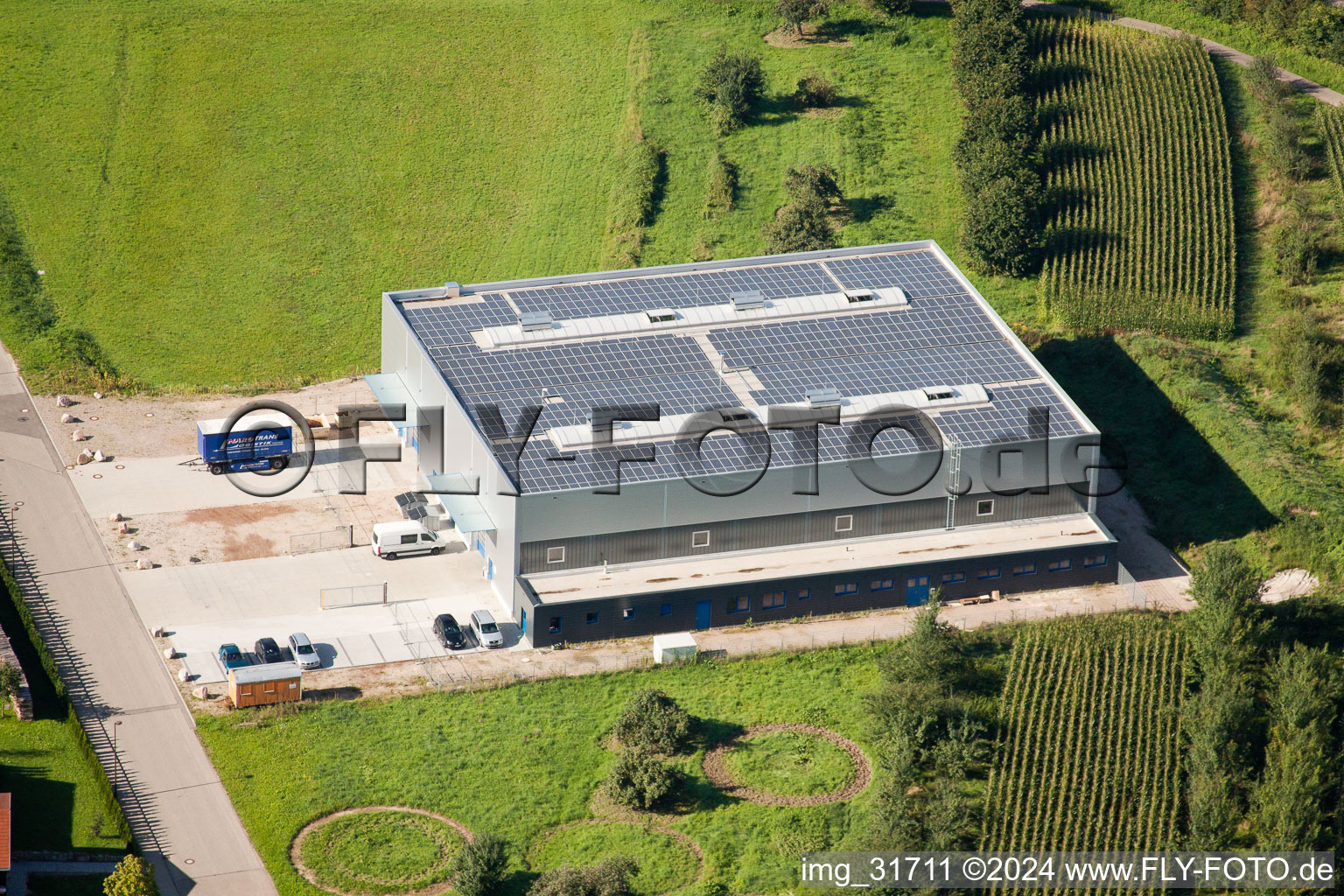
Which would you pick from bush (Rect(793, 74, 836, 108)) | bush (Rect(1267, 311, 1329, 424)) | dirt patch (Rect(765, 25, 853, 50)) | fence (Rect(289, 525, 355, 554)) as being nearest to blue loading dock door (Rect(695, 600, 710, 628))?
fence (Rect(289, 525, 355, 554))

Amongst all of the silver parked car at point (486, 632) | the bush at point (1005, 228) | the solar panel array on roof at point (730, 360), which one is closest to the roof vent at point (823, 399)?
the solar panel array on roof at point (730, 360)

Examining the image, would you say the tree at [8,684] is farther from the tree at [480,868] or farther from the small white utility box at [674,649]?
the small white utility box at [674,649]

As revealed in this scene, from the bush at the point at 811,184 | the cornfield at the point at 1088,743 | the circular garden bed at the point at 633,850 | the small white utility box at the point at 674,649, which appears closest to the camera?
the circular garden bed at the point at 633,850

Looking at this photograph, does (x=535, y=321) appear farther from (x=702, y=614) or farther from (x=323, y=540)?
(x=702, y=614)

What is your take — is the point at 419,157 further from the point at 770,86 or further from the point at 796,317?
the point at 796,317

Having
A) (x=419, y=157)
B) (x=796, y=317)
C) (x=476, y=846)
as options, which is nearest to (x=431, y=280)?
(x=419, y=157)

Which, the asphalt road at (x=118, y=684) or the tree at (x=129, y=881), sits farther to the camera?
the asphalt road at (x=118, y=684)

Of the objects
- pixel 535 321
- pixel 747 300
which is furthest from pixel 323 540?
pixel 747 300
